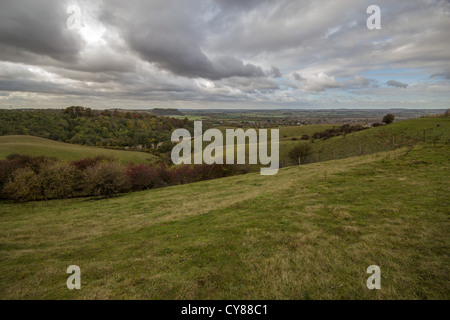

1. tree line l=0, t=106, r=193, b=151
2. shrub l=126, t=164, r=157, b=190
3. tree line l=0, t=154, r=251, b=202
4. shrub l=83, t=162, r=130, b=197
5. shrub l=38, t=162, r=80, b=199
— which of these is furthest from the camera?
tree line l=0, t=106, r=193, b=151

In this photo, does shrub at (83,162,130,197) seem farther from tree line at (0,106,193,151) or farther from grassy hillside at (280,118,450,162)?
tree line at (0,106,193,151)

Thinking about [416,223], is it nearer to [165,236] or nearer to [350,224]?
[350,224]

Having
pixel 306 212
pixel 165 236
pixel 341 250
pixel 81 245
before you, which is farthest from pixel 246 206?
pixel 81 245

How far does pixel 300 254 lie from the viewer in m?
6.29

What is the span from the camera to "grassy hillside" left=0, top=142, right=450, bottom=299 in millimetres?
4945

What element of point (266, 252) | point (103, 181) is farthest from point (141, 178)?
point (266, 252)

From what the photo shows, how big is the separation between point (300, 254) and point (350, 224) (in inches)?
130

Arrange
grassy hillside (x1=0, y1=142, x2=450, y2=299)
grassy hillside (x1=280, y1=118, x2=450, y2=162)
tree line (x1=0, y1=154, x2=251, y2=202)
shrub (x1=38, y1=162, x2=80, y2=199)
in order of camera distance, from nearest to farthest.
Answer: grassy hillside (x1=0, y1=142, x2=450, y2=299), tree line (x1=0, y1=154, x2=251, y2=202), shrub (x1=38, y1=162, x2=80, y2=199), grassy hillside (x1=280, y1=118, x2=450, y2=162)

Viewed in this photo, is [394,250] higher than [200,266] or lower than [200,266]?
higher

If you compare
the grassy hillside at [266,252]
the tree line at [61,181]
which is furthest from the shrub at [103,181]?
the grassy hillside at [266,252]

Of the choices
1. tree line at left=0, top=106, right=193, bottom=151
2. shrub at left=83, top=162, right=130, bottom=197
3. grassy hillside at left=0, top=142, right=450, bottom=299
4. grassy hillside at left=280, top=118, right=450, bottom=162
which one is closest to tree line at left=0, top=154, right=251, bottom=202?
shrub at left=83, top=162, right=130, bottom=197

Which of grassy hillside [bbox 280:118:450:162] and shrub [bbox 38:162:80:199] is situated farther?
grassy hillside [bbox 280:118:450:162]

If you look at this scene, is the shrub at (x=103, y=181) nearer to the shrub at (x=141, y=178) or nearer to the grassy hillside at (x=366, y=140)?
the shrub at (x=141, y=178)

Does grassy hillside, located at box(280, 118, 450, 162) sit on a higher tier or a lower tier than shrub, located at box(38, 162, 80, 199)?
higher
